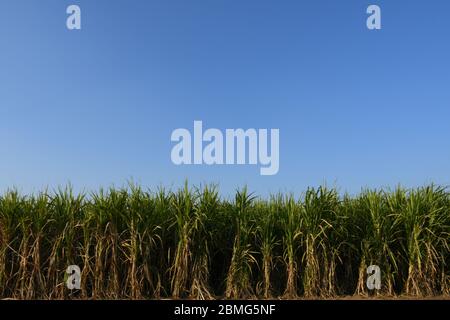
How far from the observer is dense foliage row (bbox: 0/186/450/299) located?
24.8 feet

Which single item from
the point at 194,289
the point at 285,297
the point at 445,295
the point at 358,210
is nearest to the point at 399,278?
the point at 445,295

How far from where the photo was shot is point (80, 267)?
7.70 meters

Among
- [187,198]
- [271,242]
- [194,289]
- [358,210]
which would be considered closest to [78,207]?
[187,198]

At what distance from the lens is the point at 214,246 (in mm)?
7902

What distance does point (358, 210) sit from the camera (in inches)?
333

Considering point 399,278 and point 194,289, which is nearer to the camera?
point 194,289

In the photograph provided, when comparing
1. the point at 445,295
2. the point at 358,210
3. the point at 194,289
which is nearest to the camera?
the point at 194,289

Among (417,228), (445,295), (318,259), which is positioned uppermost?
(417,228)

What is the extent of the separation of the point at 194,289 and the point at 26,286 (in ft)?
9.00

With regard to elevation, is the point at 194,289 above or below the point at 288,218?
below

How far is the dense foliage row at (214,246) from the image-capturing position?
7.57 m

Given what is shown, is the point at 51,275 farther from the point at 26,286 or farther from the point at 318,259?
the point at 318,259

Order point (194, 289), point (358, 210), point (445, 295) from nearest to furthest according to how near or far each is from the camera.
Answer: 1. point (194, 289)
2. point (445, 295)
3. point (358, 210)

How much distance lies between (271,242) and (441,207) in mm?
3171
